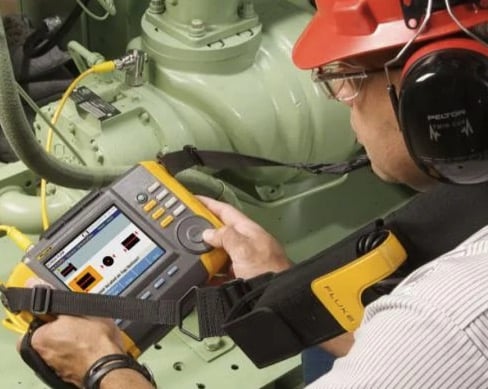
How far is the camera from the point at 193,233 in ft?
4.28

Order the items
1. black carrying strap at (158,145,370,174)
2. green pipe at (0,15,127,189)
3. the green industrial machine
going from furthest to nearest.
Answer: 1. the green industrial machine
2. black carrying strap at (158,145,370,174)
3. green pipe at (0,15,127,189)

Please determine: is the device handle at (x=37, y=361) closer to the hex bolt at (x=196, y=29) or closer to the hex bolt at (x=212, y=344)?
the hex bolt at (x=212, y=344)

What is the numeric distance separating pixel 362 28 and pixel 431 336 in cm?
34

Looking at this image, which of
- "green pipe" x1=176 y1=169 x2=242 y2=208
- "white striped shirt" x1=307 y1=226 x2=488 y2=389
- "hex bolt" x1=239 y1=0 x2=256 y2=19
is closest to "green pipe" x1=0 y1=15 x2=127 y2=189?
"green pipe" x1=176 y1=169 x2=242 y2=208

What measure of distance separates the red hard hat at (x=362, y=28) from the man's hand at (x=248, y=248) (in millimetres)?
341

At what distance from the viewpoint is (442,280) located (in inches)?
30.6

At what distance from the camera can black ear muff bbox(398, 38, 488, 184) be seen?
0.84 m

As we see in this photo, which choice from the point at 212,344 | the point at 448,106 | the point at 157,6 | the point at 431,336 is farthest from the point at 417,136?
the point at 157,6

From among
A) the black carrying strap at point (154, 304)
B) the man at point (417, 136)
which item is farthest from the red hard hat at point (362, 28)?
the black carrying strap at point (154, 304)

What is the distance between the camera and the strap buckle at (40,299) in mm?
1184

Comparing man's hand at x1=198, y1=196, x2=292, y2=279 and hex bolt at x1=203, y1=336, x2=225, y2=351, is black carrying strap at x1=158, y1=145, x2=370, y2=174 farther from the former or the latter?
hex bolt at x1=203, y1=336, x2=225, y2=351

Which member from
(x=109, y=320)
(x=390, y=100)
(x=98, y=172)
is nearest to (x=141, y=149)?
(x=98, y=172)

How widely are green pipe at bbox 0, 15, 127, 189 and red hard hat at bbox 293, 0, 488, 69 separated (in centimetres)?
37

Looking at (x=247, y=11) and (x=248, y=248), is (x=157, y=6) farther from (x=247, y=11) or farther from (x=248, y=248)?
(x=248, y=248)
